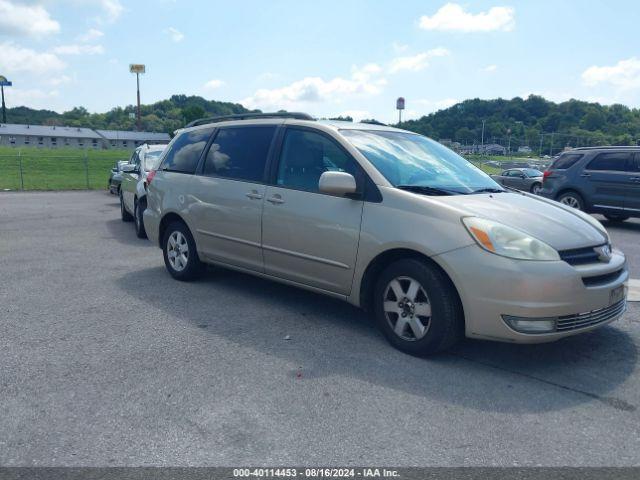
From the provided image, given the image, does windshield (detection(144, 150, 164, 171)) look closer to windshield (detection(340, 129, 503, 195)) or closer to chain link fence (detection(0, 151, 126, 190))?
windshield (detection(340, 129, 503, 195))

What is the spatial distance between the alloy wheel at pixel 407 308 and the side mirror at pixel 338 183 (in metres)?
0.79

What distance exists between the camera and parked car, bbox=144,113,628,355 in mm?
3842

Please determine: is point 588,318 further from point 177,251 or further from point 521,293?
point 177,251

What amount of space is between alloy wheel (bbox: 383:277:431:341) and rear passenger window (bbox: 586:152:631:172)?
9739 mm

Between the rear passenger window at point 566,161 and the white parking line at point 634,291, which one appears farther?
the rear passenger window at point 566,161

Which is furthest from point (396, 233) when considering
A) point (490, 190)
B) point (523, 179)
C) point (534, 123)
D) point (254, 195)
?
point (534, 123)

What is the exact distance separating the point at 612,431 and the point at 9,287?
19.2 ft

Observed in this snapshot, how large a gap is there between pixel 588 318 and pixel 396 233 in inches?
56.7

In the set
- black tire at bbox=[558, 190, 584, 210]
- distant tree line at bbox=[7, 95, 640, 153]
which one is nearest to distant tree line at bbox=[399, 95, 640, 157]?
distant tree line at bbox=[7, 95, 640, 153]

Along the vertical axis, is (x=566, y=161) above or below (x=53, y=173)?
above

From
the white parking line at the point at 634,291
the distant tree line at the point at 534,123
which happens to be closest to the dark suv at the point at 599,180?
the white parking line at the point at 634,291

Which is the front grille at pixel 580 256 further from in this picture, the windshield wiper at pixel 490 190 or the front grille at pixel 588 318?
the windshield wiper at pixel 490 190

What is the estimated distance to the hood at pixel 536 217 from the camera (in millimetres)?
4004

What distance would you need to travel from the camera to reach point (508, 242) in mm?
3879
